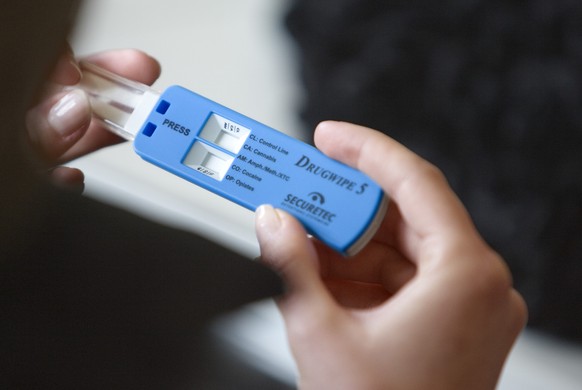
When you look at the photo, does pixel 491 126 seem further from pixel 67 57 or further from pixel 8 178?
pixel 8 178

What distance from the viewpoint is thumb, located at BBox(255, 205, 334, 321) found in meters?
0.42

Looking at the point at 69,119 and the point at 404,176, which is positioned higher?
the point at 404,176

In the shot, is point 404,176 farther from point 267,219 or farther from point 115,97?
point 115,97

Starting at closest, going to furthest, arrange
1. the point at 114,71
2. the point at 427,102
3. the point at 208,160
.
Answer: the point at 208,160 → the point at 114,71 → the point at 427,102

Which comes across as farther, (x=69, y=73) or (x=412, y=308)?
(x=69, y=73)

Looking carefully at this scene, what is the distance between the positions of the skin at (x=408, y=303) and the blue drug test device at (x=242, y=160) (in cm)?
2

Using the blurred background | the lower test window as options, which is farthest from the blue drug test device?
the blurred background

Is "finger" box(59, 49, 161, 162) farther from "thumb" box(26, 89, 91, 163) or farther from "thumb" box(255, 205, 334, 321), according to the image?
"thumb" box(255, 205, 334, 321)

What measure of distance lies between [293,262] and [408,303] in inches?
2.9

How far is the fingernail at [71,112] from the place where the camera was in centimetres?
55

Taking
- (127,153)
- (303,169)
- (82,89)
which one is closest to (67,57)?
(82,89)

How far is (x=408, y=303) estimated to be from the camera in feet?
1.38

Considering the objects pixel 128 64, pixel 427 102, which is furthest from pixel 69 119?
pixel 427 102

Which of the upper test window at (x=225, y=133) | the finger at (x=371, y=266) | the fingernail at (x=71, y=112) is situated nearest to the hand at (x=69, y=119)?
the fingernail at (x=71, y=112)
